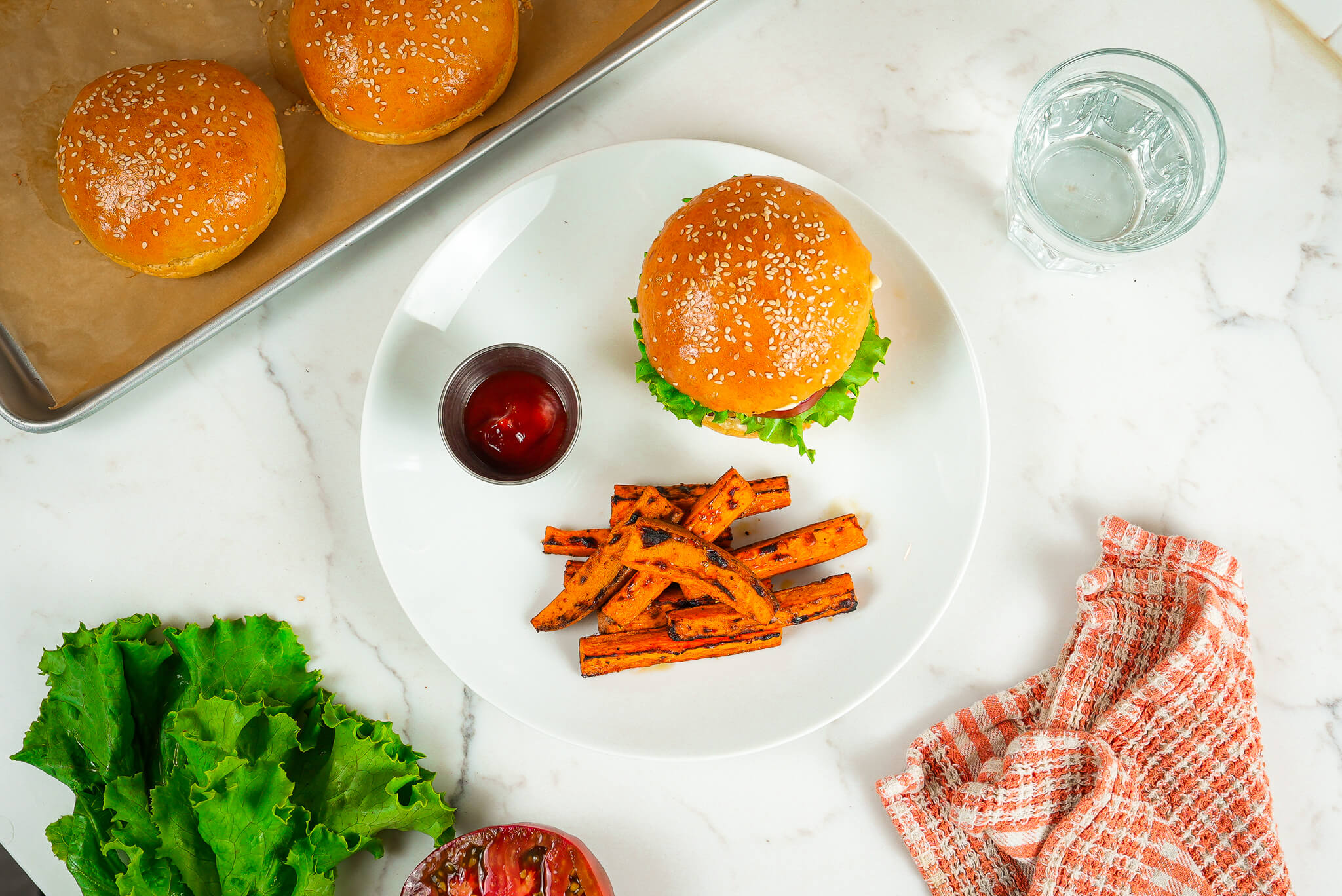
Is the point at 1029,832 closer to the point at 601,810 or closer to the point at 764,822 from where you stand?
the point at 764,822

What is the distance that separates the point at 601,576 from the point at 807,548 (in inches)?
21.0

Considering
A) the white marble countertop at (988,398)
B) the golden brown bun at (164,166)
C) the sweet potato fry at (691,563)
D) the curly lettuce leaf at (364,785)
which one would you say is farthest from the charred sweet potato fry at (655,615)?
the golden brown bun at (164,166)

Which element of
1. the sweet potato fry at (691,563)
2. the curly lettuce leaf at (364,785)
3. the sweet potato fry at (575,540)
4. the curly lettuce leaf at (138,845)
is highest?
the sweet potato fry at (691,563)

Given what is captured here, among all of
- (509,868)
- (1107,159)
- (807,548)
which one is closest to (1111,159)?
(1107,159)

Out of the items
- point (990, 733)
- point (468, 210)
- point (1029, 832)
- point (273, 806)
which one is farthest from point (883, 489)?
point (273, 806)

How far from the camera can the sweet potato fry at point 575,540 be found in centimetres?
218

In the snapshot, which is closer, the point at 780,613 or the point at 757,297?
the point at 757,297

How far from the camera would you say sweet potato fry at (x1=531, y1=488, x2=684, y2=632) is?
2070 mm

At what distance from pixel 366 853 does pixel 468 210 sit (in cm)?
183

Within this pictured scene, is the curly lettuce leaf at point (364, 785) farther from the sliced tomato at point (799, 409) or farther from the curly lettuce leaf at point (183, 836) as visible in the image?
the sliced tomato at point (799, 409)

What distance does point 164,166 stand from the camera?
7.16 feet

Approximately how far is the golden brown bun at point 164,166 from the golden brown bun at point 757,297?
1.15 meters

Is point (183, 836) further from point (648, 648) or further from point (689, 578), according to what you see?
point (689, 578)

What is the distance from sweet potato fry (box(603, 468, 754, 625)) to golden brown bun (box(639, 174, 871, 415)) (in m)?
0.21
